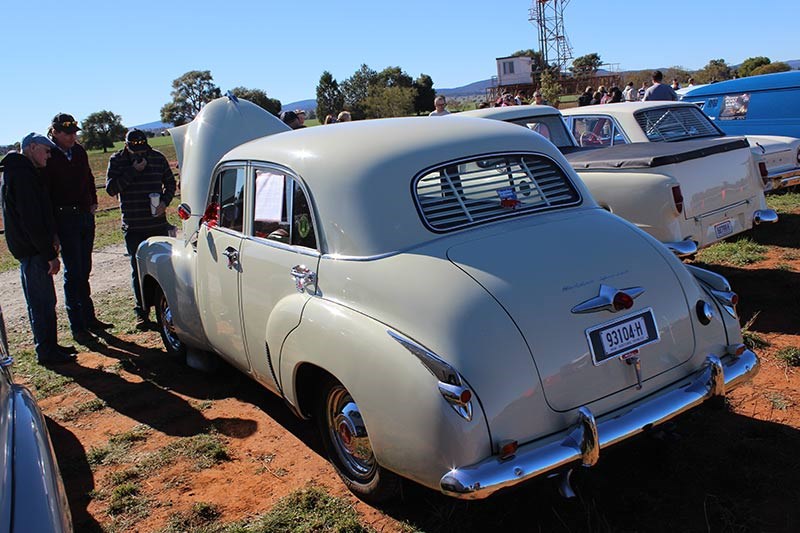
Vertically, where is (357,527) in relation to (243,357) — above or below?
below

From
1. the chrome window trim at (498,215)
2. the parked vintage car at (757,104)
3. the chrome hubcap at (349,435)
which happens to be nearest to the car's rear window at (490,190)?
the chrome window trim at (498,215)

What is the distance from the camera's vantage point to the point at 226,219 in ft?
14.8

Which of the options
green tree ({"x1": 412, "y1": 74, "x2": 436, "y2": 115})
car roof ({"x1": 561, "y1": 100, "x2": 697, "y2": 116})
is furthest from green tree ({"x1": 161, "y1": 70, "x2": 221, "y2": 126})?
car roof ({"x1": 561, "y1": 100, "x2": 697, "y2": 116})

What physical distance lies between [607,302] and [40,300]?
200 inches

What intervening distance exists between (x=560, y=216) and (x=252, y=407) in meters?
2.63

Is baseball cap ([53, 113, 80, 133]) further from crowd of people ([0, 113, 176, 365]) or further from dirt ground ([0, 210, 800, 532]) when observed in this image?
dirt ground ([0, 210, 800, 532])

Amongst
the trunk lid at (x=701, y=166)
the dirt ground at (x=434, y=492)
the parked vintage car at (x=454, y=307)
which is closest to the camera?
the parked vintage car at (x=454, y=307)

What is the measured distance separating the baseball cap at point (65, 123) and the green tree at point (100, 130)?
69.2 m

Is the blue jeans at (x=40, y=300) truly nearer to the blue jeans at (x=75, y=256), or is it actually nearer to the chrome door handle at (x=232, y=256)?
the blue jeans at (x=75, y=256)

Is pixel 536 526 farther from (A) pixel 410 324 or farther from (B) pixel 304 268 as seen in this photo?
(B) pixel 304 268

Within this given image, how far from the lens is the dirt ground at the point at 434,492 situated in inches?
122

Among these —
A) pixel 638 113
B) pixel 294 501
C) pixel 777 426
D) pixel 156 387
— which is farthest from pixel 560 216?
pixel 638 113

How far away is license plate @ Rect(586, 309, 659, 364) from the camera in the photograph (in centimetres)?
290

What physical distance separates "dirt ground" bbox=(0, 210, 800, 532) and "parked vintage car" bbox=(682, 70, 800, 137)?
595cm
